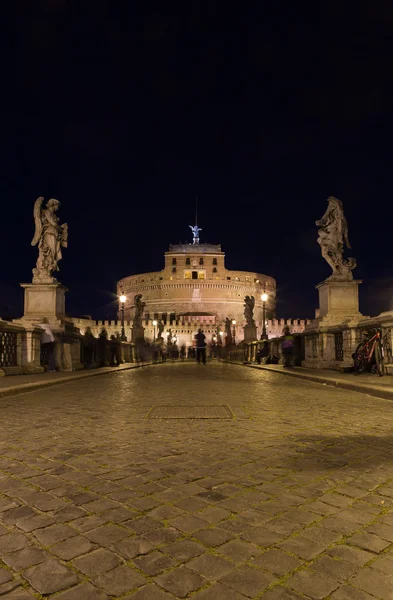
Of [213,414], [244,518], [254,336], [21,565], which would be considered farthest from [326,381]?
[254,336]

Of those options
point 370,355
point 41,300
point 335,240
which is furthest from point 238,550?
point 335,240

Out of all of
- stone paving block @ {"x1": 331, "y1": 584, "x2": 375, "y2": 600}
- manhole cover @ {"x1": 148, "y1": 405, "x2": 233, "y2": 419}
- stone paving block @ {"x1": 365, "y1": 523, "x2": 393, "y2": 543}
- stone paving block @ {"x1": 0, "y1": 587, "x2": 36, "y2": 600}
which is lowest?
manhole cover @ {"x1": 148, "y1": 405, "x2": 233, "y2": 419}

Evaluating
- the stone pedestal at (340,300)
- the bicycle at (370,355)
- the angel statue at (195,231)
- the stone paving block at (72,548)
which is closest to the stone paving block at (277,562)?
the stone paving block at (72,548)

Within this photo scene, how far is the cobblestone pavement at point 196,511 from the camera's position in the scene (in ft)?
6.26

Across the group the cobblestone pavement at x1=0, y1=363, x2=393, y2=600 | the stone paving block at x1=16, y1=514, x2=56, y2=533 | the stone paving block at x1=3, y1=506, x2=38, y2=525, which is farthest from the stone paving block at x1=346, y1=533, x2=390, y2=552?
the stone paving block at x1=3, y1=506, x2=38, y2=525

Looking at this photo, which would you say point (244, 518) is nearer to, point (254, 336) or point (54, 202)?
point (54, 202)

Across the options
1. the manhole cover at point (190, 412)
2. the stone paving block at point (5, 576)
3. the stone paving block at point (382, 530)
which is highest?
the stone paving block at point (5, 576)

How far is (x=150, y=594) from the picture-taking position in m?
1.81

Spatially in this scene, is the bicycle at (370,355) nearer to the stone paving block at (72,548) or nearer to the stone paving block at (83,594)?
the stone paving block at (72,548)

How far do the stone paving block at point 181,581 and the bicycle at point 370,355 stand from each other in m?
9.92

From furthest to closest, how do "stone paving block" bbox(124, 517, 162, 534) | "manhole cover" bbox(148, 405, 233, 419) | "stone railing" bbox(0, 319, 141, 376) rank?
"stone railing" bbox(0, 319, 141, 376), "manhole cover" bbox(148, 405, 233, 419), "stone paving block" bbox(124, 517, 162, 534)

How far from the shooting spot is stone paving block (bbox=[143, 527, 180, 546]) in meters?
2.27

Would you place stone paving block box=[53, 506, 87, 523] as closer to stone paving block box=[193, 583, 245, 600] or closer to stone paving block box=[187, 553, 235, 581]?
stone paving block box=[187, 553, 235, 581]

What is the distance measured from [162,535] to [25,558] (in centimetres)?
64
